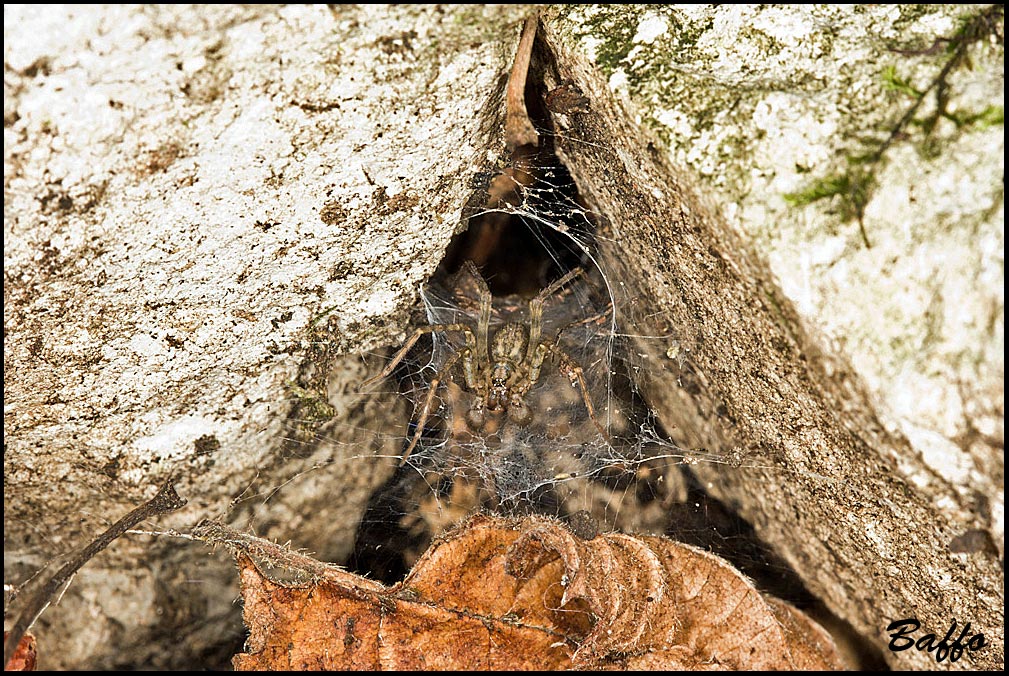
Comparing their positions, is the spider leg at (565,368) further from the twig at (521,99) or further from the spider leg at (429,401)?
the twig at (521,99)

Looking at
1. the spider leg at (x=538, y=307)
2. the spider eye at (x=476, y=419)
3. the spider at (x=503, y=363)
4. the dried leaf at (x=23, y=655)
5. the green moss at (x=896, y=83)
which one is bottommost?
the dried leaf at (x=23, y=655)

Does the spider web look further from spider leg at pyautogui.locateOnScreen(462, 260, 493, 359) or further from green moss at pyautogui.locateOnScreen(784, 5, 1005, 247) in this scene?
green moss at pyautogui.locateOnScreen(784, 5, 1005, 247)

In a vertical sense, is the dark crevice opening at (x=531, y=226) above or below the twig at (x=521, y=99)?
below

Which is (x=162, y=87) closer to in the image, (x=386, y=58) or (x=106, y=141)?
(x=106, y=141)

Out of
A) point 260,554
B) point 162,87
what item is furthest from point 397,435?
point 162,87

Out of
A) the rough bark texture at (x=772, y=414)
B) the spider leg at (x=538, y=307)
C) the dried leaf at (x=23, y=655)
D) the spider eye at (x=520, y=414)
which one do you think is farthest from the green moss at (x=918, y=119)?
the dried leaf at (x=23, y=655)

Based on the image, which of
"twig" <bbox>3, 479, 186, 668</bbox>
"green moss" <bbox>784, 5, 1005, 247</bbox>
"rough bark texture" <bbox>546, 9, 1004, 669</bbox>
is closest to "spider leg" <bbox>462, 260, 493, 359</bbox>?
"rough bark texture" <bbox>546, 9, 1004, 669</bbox>
